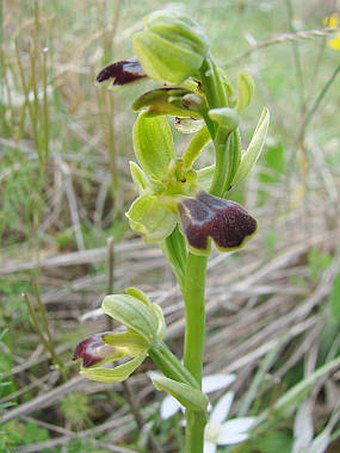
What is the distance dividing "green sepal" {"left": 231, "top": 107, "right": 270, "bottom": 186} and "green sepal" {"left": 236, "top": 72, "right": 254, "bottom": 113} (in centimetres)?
6

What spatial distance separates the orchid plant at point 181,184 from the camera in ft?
2.40

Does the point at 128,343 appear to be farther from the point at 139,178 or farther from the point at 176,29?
the point at 176,29

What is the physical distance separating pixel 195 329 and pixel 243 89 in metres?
0.35

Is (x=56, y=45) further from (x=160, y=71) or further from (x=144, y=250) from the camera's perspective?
(x=160, y=71)

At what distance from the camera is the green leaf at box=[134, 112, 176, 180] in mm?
891

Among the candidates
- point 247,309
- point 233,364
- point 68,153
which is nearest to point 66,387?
point 233,364

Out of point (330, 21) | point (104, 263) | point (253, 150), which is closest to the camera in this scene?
point (253, 150)

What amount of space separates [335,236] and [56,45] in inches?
40.8

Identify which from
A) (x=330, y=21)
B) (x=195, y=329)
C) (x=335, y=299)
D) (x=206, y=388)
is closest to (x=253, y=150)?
(x=195, y=329)

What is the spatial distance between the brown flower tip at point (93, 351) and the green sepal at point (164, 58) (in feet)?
1.27

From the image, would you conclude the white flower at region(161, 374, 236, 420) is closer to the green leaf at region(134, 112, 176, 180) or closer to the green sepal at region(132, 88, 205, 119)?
the green leaf at region(134, 112, 176, 180)

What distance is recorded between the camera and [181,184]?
2.83 ft

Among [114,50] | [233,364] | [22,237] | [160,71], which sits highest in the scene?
[160,71]

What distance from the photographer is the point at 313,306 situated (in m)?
1.67
